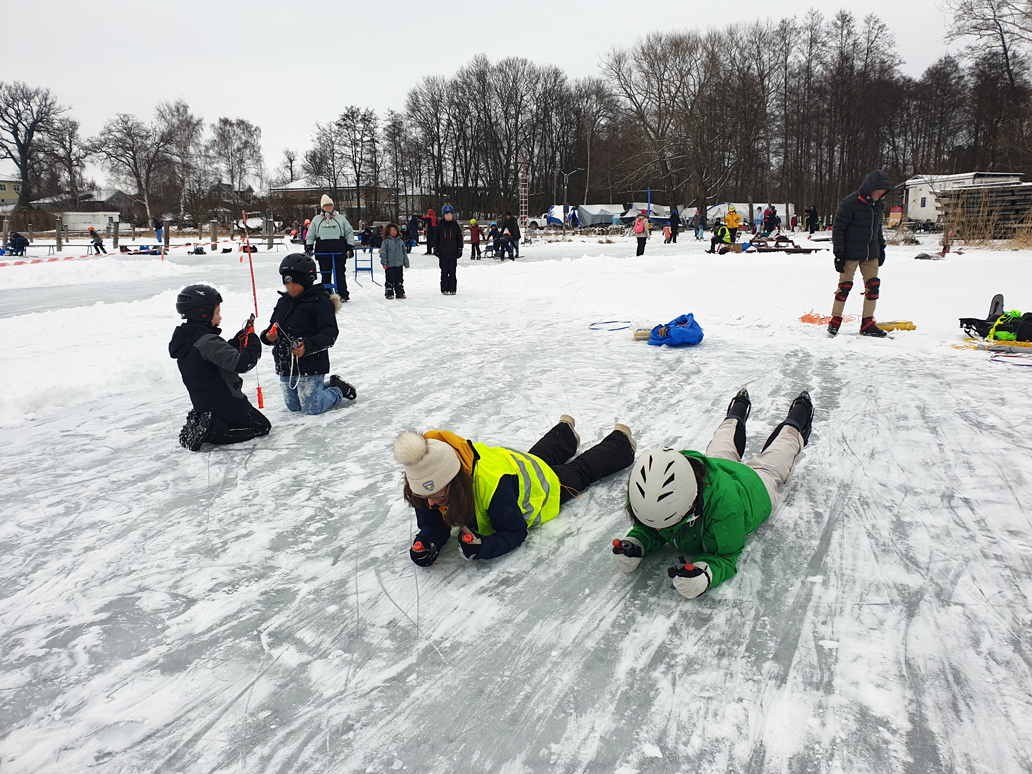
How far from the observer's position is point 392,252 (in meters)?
11.5

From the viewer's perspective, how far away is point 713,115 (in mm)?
41406

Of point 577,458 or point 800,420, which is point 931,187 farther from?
point 577,458

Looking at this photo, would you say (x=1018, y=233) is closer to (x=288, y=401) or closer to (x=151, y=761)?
(x=288, y=401)

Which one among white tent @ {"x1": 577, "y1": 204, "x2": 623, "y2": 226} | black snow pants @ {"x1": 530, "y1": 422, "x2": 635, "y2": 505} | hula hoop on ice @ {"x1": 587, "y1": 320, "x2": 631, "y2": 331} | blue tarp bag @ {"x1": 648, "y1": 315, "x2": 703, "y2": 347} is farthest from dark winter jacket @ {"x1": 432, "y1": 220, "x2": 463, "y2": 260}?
white tent @ {"x1": 577, "y1": 204, "x2": 623, "y2": 226}

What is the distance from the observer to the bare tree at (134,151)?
4559 cm

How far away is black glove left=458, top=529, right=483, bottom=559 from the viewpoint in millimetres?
2691

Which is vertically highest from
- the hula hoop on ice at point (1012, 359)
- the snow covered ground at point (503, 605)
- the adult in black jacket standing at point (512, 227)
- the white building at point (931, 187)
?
the white building at point (931, 187)

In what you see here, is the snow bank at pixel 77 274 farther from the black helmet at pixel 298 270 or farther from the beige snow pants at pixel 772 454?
the beige snow pants at pixel 772 454

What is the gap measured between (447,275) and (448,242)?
26.8 inches

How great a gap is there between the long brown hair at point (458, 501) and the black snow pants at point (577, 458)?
77 cm

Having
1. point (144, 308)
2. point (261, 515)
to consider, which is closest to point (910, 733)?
point (261, 515)

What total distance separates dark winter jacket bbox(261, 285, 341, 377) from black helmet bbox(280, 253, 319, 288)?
0.33 ft

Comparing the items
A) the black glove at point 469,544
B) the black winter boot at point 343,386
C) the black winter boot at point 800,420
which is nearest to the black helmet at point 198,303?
the black winter boot at point 343,386

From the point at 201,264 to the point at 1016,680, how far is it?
74.5 ft
